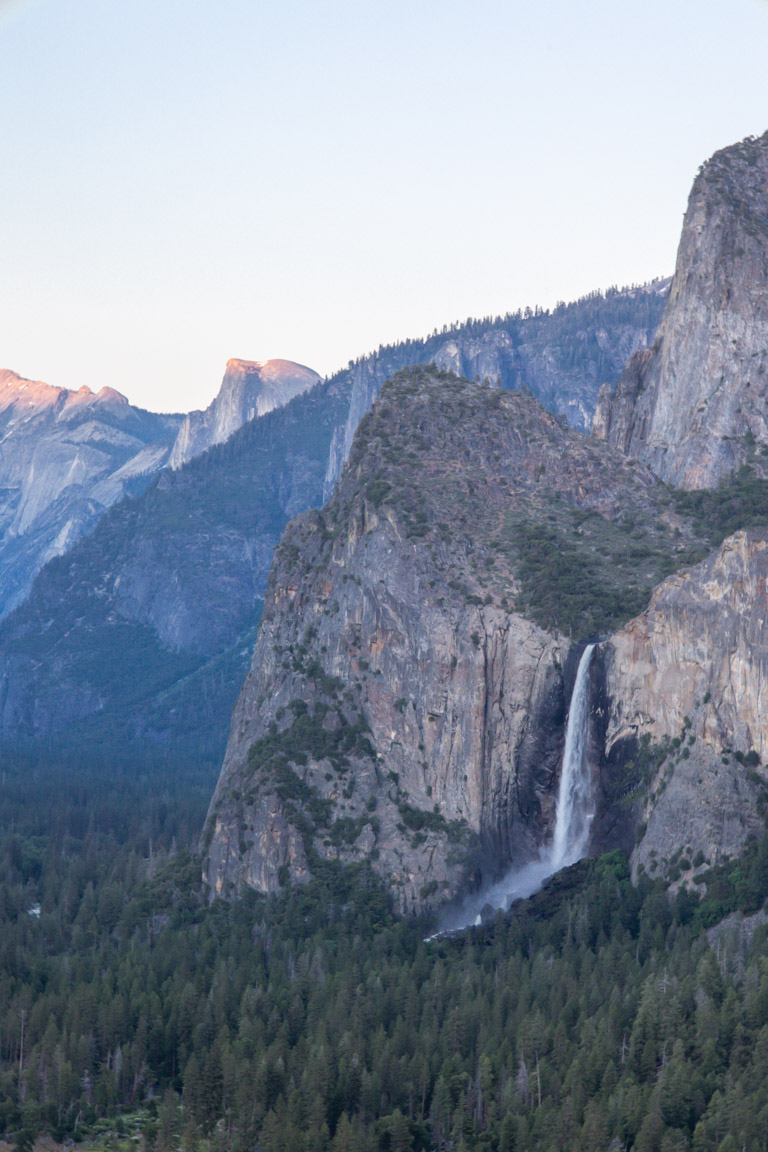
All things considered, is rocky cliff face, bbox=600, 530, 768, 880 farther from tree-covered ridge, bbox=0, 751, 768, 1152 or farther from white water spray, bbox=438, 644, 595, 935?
white water spray, bbox=438, 644, 595, 935

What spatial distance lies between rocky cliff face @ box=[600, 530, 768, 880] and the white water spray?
7.05 meters

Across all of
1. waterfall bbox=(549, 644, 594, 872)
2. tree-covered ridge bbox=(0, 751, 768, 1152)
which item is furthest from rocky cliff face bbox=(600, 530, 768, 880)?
waterfall bbox=(549, 644, 594, 872)

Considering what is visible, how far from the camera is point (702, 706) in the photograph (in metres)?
174

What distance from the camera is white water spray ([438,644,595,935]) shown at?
18600cm

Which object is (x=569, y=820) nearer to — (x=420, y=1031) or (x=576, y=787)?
(x=576, y=787)

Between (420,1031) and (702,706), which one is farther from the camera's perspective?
(702,706)

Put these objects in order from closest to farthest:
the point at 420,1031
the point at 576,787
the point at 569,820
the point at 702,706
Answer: the point at 420,1031, the point at 702,706, the point at 576,787, the point at 569,820

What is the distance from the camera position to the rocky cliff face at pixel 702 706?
551ft

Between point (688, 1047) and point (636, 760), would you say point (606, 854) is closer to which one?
point (636, 760)

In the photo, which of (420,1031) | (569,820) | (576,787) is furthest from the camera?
(569,820)

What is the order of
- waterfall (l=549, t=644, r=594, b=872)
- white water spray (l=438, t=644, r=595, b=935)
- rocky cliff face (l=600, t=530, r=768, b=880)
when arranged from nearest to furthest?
rocky cliff face (l=600, t=530, r=768, b=880) < white water spray (l=438, t=644, r=595, b=935) < waterfall (l=549, t=644, r=594, b=872)

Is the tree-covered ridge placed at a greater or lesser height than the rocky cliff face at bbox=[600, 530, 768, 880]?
lesser

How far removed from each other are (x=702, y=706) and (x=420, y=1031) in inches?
1864

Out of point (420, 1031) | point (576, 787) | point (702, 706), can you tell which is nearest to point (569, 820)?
point (576, 787)
